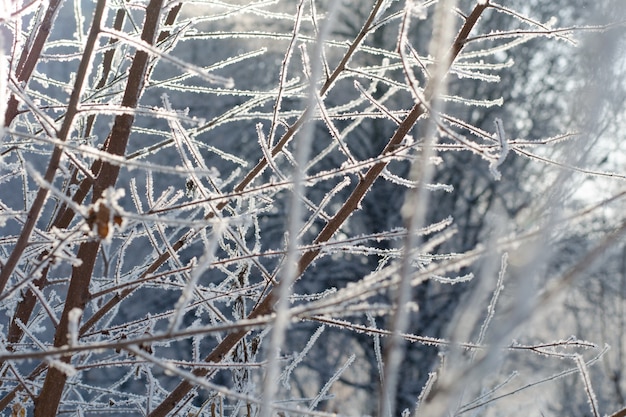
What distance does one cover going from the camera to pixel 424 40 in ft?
35.6

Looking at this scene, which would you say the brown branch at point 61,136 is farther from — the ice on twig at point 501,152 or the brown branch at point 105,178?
the ice on twig at point 501,152

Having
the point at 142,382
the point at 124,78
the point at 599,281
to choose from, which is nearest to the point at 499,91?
the point at 599,281

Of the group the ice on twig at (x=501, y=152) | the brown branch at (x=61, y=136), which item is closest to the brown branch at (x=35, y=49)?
the brown branch at (x=61, y=136)

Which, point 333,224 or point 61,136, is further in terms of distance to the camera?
point 333,224

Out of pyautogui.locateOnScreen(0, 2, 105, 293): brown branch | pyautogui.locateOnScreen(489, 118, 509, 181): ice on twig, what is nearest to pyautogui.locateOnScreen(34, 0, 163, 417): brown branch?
pyautogui.locateOnScreen(0, 2, 105, 293): brown branch

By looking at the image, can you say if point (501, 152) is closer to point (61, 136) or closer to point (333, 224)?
point (333, 224)

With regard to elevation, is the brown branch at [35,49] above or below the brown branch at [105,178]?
above

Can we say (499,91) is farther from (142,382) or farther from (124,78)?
(124,78)

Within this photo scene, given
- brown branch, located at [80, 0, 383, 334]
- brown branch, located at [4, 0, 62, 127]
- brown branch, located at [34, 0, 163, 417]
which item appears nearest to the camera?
brown branch, located at [34, 0, 163, 417]

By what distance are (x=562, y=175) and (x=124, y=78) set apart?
3.61 ft

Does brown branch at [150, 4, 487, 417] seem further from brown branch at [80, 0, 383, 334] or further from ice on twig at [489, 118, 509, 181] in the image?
ice on twig at [489, 118, 509, 181]

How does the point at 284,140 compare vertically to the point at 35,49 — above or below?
below

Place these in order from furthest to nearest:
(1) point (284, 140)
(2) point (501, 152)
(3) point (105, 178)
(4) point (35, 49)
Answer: (1) point (284, 140)
(4) point (35, 49)
(3) point (105, 178)
(2) point (501, 152)

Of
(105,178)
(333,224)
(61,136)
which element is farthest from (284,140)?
(61,136)
